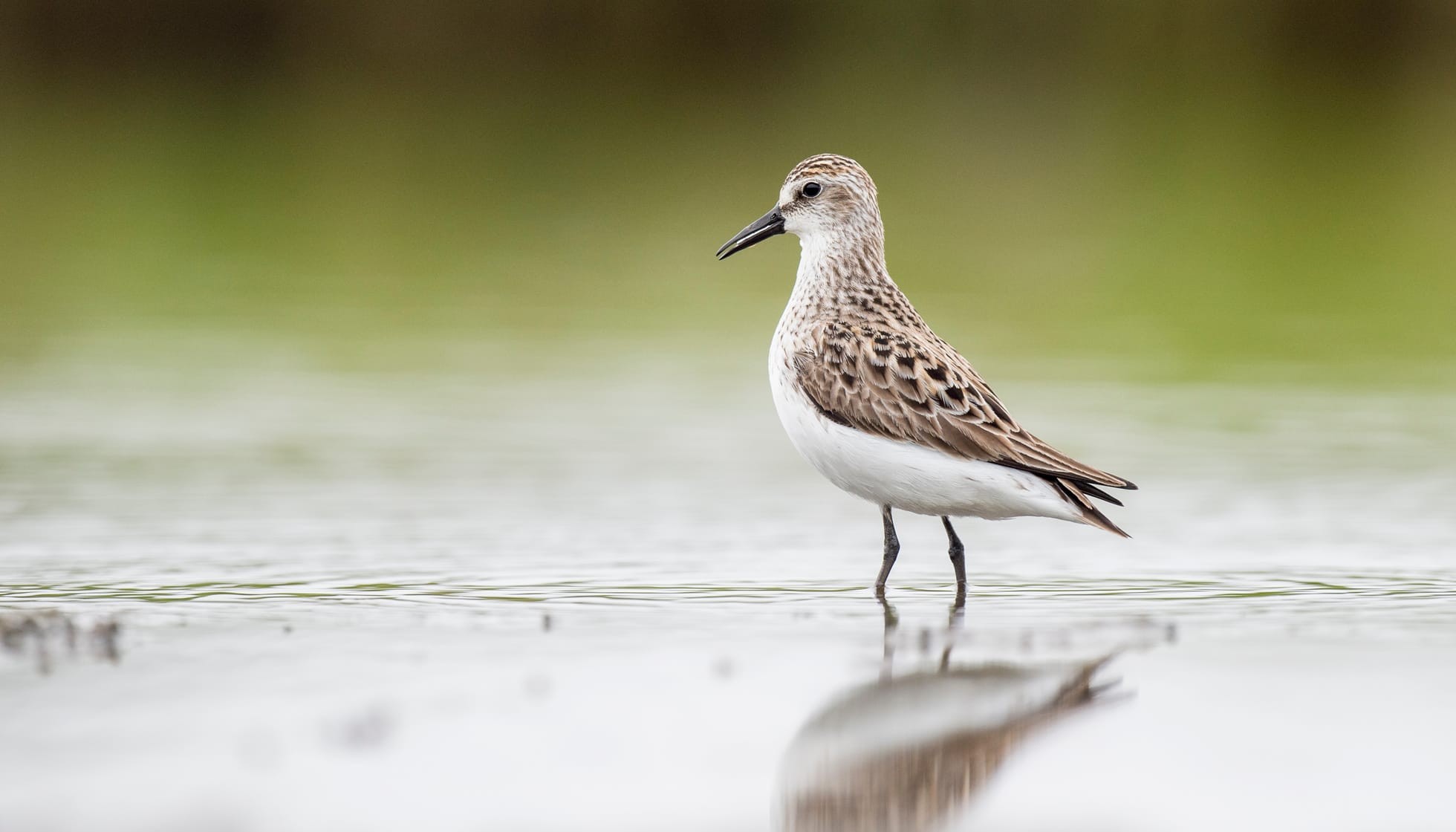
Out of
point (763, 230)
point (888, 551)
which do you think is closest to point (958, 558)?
point (888, 551)

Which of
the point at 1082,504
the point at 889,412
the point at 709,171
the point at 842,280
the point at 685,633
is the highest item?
the point at 709,171

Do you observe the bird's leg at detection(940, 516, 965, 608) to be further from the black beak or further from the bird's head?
the black beak

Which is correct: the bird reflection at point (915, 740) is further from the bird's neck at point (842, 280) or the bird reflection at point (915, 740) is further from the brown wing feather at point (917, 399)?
the bird's neck at point (842, 280)

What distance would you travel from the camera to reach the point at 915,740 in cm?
621

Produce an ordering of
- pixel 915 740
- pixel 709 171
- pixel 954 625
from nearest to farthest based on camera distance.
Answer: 1. pixel 915 740
2. pixel 954 625
3. pixel 709 171

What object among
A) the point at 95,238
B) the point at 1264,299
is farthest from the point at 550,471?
the point at 95,238

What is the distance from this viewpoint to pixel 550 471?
39.1 ft

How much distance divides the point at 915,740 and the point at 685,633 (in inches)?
68.1

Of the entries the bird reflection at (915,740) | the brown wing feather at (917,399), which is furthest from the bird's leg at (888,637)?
the brown wing feather at (917,399)

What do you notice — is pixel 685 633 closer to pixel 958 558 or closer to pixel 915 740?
pixel 958 558

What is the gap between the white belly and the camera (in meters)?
8.23

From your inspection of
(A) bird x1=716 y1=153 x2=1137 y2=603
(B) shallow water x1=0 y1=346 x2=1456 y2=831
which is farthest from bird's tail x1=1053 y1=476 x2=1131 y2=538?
(B) shallow water x1=0 y1=346 x2=1456 y2=831

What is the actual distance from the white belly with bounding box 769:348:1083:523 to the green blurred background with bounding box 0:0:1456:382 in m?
7.61

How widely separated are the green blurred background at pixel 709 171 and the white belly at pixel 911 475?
7.61 meters
